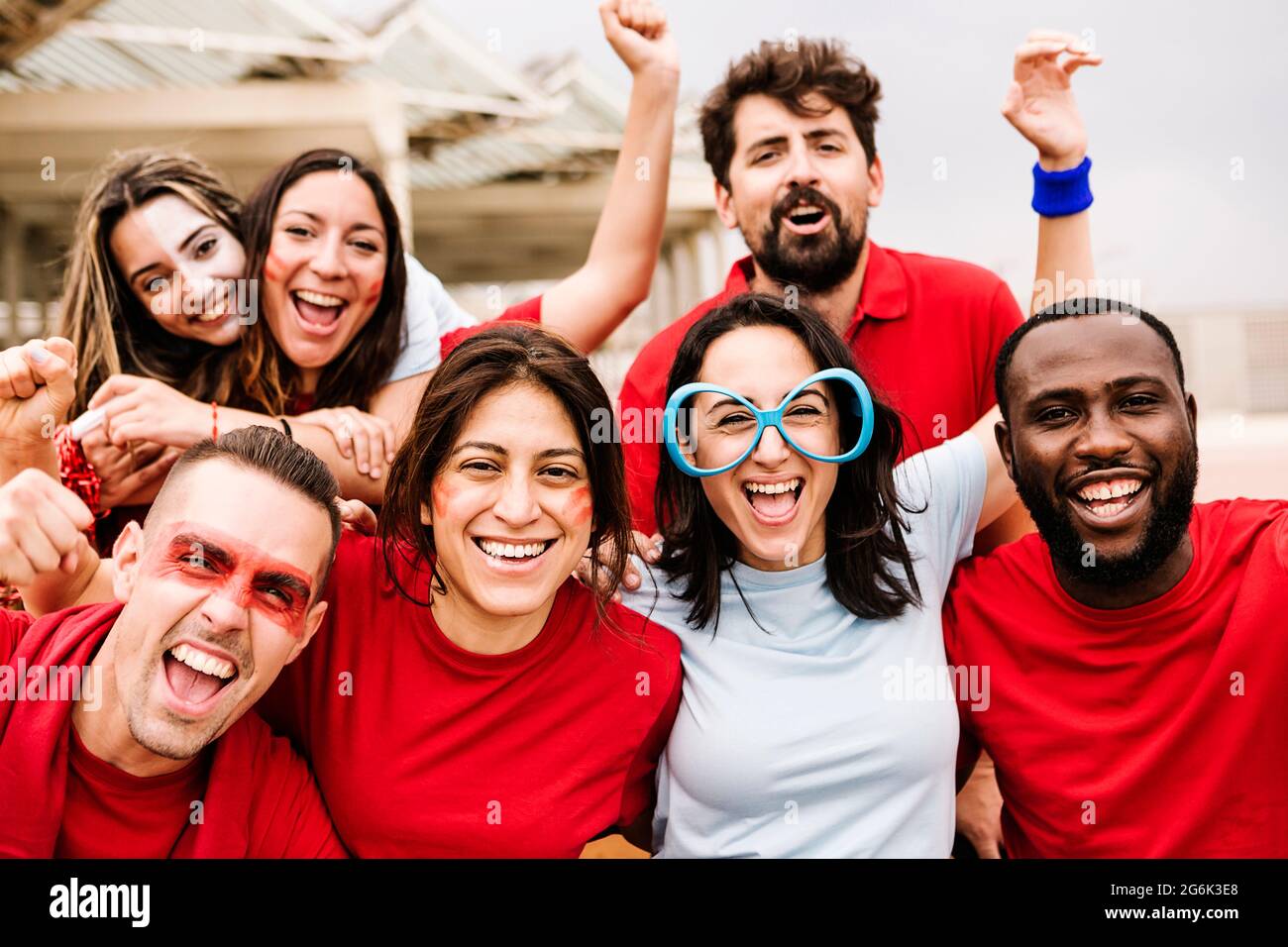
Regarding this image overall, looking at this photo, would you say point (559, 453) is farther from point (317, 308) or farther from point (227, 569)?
point (317, 308)

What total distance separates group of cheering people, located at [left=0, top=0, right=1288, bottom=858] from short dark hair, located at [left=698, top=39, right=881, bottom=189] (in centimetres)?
130

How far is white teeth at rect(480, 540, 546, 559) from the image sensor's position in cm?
268

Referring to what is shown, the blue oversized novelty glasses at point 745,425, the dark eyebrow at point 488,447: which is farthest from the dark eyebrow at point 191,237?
the blue oversized novelty glasses at point 745,425

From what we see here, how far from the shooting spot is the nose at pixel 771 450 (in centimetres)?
277

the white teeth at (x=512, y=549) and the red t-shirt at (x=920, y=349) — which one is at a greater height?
the red t-shirt at (x=920, y=349)

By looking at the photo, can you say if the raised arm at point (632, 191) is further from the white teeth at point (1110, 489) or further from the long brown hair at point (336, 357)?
the white teeth at point (1110, 489)

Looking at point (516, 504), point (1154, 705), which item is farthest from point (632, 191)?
point (1154, 705)

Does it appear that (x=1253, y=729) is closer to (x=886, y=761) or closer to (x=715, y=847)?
(x=886, y=761)

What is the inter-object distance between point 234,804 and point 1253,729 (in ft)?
7.81

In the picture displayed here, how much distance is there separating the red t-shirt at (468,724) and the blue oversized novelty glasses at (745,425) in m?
0.48

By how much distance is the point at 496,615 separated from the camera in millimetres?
2742

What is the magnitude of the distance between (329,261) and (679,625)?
181 cm

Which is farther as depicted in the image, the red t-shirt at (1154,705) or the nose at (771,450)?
the nose at (771,450)
